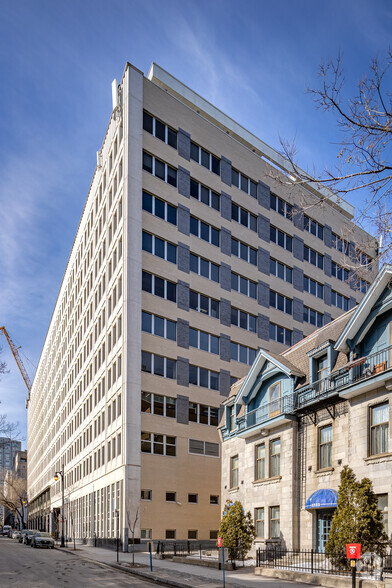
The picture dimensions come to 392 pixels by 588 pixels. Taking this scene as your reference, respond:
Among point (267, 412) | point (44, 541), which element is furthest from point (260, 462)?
point (44, 541)

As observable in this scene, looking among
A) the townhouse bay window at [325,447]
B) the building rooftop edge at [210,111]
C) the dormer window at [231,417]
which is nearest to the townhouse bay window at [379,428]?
the townhouse bay window at [325,447]

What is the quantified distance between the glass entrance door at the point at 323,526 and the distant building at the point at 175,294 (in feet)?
60.1

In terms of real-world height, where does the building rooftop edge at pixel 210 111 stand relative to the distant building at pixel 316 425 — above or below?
above

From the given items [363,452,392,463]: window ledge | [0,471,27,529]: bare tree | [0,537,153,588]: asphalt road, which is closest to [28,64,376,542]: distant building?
Answer: [0,537,153,588]: asphalt road

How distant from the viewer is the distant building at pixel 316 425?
22453 mm

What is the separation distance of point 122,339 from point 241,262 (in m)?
14.1

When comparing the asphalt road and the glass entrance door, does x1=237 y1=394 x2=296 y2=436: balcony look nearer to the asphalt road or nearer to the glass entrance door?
the glass entrance door

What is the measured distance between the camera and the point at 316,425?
26.3 metres

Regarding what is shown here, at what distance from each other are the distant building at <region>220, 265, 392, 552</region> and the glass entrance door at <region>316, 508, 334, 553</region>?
0.13 feet

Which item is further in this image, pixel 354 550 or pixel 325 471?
pixel 325 471

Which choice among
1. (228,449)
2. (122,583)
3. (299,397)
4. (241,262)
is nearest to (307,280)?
(241,262)

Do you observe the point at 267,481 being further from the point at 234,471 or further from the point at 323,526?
the point at 234,471

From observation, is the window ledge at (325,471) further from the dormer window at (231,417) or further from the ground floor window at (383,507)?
the dormer window at (231,417)

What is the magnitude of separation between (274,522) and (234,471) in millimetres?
6317
